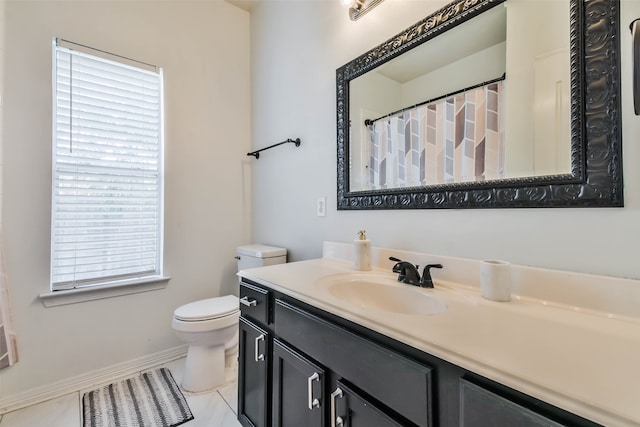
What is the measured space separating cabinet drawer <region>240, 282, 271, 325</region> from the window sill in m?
1.07

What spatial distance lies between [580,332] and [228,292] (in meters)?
2.19

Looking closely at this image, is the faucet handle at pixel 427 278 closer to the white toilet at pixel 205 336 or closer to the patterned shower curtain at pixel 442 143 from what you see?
the patterned shower curtain at pixel 442 143

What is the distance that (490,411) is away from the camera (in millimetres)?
477

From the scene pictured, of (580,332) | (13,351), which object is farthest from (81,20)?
(580,332)

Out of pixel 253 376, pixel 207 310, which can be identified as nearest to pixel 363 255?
pixel 253 376

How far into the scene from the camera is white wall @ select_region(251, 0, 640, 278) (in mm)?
731

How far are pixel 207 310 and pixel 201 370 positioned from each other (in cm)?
37

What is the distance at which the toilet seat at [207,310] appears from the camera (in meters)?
1.58

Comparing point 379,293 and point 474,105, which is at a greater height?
point 474,105

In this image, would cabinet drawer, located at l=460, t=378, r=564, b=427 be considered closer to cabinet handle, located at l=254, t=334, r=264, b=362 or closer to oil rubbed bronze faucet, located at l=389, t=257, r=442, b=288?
oil rubbed bronze faucet, located at l=389, t=257, r=442, b=288

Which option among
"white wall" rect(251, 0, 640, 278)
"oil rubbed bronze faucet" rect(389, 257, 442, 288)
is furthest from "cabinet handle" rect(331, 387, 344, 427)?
"white wall" rect(251, 0, 640, 278)

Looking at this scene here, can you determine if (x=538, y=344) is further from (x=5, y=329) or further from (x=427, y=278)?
(x=5, y=329)

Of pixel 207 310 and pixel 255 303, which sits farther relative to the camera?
pixel 207 310

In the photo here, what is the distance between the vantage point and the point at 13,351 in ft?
4.69
